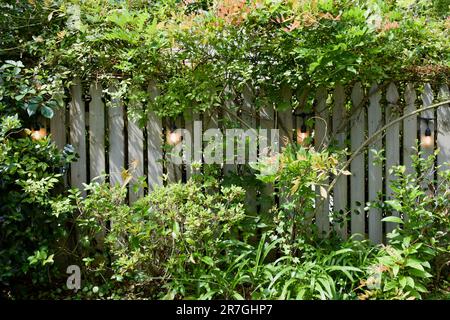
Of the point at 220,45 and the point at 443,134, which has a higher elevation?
the point at 220,45

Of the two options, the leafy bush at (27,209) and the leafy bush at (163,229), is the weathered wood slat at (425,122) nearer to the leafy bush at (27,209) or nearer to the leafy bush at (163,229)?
the leafy bush at (163,229)

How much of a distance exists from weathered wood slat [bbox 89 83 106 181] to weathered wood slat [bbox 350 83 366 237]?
6.99ft

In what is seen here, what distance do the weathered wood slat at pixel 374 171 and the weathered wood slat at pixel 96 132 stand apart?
7.47 ft

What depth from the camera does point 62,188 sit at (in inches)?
145

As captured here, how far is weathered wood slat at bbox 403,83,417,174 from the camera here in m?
3.78

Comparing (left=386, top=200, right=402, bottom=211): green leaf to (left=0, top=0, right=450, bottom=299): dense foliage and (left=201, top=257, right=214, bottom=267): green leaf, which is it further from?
(left=201, top=257, right=214, bottom=267): green leaf

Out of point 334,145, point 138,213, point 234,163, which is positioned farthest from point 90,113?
point 334,145

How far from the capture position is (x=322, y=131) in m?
3.85

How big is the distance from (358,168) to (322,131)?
0.44 meters

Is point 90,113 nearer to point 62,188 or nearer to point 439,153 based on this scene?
point 62,188

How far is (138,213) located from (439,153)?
8.47ft

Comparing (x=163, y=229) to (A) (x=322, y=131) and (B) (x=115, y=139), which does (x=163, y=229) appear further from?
(A) (x=322, y=131)
